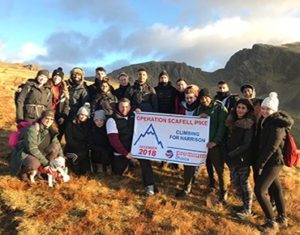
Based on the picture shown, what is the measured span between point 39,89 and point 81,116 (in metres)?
1.54

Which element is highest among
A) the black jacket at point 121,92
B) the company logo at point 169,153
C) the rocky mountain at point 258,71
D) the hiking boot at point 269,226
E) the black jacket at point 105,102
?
the rocky mountain at point 258,71

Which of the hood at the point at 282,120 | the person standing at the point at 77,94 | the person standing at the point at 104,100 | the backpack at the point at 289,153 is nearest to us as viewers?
the hood at the point at 282,120

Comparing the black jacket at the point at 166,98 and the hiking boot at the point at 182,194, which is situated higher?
the black jacket at the point at 166,98

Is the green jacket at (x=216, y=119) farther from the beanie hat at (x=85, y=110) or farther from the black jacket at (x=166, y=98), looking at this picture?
the beanie hat at (x=85, y=110)

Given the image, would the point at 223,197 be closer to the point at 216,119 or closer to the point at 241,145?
the point at 241,145

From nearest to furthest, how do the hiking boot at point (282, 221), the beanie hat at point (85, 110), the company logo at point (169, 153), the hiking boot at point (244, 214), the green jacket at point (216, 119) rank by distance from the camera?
the hiking boot at point (282, 221)
the hiking boot at point (244, 214)
the green jacket at point (216, 119)
the company logo at point (169, 153)
the beanie hat at point (85, 110)

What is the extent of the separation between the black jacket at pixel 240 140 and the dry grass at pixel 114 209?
5.19 ft

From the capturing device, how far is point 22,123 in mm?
12914

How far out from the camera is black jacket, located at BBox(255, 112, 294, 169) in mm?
10273

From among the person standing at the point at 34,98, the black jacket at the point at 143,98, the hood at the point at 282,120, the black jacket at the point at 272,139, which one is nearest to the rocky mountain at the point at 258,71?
the black jacket at the point at 143,98

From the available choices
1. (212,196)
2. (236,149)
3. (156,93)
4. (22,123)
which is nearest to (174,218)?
(212,196)

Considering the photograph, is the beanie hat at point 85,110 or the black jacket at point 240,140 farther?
the beanie hat at point 85,110

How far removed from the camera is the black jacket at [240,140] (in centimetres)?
→ 1103

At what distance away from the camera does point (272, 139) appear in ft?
33.8
